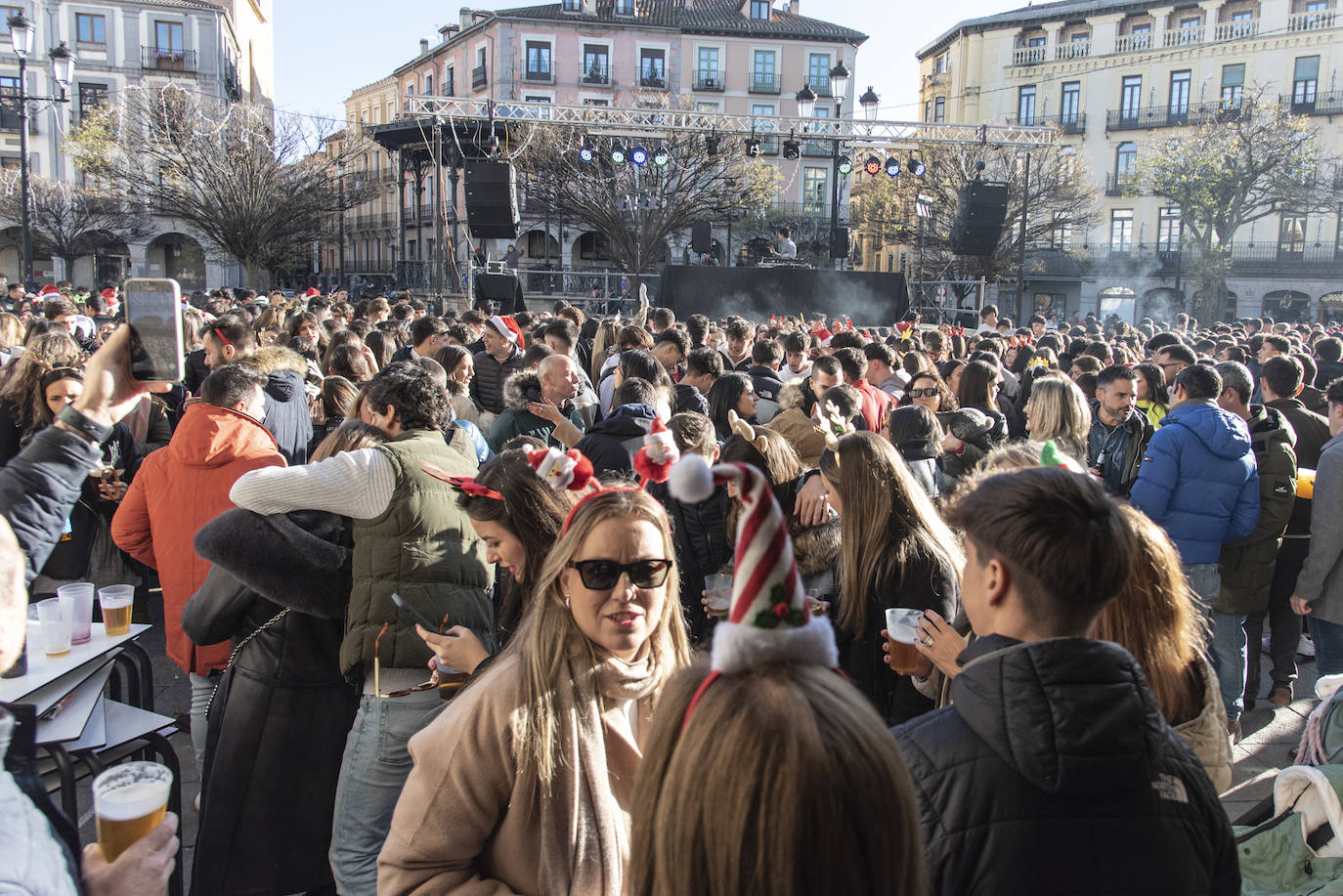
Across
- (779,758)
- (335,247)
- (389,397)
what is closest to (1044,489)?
(779,758)

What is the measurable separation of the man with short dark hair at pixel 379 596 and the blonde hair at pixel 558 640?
828 millimetres

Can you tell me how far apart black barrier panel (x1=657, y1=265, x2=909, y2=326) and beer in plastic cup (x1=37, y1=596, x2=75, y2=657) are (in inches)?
634

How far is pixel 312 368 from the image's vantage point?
6.42m

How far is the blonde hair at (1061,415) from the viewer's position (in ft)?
15.9

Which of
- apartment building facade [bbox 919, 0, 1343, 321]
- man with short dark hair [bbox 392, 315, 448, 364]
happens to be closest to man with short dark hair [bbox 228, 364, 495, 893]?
man with short dark hair [bbox 392, 315, 448, 364]

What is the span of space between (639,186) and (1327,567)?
104ft

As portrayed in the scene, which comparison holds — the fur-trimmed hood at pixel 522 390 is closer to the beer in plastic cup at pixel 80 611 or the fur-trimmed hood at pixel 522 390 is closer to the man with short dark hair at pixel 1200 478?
the beer in plastic cup at pixel 80 611

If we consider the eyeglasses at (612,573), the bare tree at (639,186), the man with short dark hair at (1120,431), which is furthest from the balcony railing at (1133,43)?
the eyeglasses at (612,573)

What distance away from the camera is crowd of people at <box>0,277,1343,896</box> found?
1201mm

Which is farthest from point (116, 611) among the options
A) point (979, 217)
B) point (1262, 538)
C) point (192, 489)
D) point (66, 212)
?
point (66, 212)

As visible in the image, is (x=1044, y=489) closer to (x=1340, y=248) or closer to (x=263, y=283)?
(x=263, y=283)

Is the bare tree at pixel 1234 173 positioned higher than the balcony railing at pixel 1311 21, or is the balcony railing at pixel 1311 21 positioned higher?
the balcony railing at pixel 1311 21

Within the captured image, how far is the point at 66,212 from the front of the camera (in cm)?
3794

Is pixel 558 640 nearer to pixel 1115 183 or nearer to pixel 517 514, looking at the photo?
pixel 517 514
